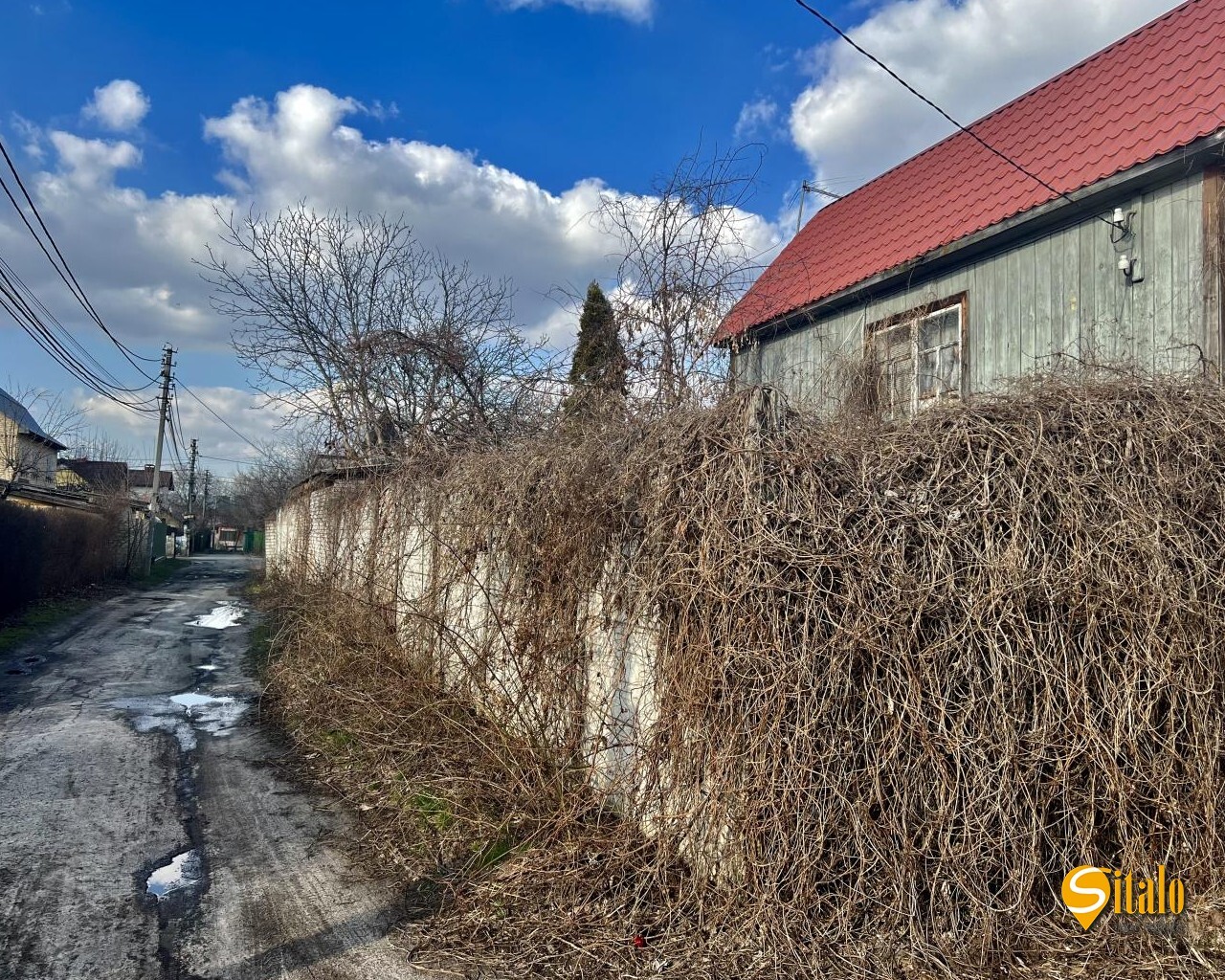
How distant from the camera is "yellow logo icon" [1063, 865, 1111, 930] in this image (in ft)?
10.2

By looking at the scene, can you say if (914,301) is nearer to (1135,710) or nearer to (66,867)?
(1135,710)

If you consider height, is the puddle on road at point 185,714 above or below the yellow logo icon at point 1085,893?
below

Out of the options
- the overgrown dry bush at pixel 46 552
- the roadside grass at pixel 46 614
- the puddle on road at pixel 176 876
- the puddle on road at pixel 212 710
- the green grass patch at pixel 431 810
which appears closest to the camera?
the puddle on road at pixel 176 876

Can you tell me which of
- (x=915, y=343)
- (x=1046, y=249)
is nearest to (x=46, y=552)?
(x=915, y=343)

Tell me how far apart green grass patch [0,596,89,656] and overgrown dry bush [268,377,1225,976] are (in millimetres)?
10619

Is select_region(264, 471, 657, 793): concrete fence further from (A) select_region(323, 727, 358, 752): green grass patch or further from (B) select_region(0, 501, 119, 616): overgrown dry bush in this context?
(B) select_region(0, 501, 119, 616): overgrown dry bush

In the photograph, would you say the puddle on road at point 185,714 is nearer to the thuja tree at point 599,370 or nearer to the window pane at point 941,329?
the thuja tree at point 599,370

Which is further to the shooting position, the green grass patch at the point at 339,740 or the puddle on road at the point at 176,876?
the green grass patch at the point at 339,740

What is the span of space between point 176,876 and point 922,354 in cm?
754

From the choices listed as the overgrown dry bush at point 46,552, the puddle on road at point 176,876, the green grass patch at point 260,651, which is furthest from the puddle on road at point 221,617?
the puddle on road at point 176,876

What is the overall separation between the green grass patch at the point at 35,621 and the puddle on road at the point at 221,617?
217cm

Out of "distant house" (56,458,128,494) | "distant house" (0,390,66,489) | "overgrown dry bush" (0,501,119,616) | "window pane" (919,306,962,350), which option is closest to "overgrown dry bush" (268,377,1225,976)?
"window pane" (919,306,962,350)

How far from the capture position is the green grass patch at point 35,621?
36.3ft

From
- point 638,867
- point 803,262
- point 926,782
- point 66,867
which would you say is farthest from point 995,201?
point 66,867
